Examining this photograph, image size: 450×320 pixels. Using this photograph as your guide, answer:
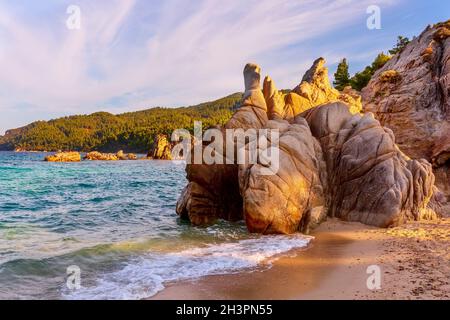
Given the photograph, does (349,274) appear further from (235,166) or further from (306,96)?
(306,96)

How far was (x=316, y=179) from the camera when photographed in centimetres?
1688

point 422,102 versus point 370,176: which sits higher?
point 422,102

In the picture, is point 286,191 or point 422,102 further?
point 422,102

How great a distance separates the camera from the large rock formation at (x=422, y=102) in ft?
77.4

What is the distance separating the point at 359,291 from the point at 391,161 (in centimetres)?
919

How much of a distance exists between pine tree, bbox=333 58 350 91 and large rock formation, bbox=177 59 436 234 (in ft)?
110

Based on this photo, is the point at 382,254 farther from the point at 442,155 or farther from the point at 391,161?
the point at 442,155

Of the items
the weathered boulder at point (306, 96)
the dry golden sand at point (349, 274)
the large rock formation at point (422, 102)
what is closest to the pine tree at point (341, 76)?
the large rock formation at point (422, 102)

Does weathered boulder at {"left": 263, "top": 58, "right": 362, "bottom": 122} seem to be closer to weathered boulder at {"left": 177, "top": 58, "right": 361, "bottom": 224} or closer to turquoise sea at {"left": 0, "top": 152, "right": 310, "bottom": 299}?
weathered boulder at {"left": 177, "top": 58, "right": 361, "bottom": 224}

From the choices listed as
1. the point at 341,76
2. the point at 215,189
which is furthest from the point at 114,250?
the point at 341,76

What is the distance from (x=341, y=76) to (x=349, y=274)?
47093 millimetres

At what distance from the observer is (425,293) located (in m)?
8.29
